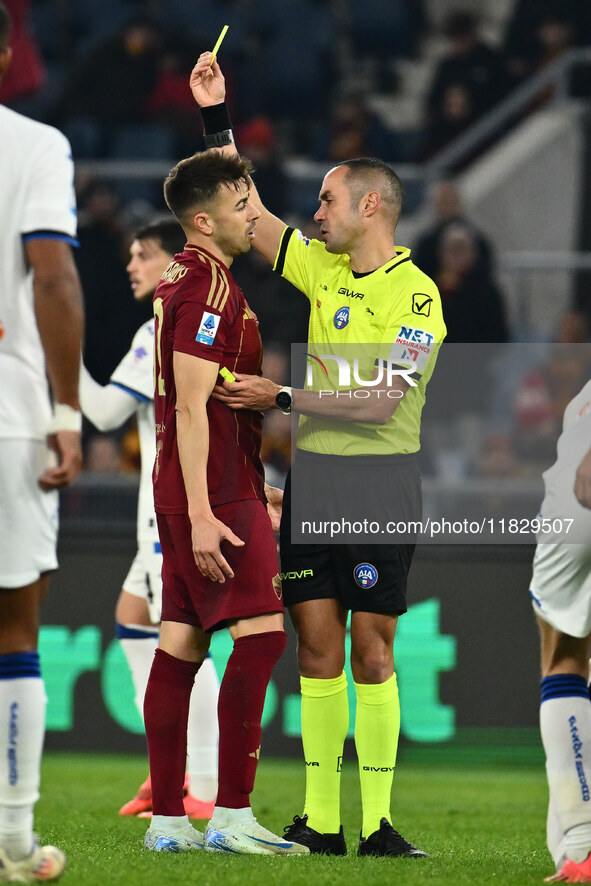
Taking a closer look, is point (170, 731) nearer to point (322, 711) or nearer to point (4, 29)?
point (322, 711)

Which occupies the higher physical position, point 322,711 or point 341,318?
point 341,318

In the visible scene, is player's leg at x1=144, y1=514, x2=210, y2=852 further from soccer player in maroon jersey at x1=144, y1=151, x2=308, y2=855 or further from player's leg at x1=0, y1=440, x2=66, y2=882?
player's leg at x1=0, y1=440, x2=66, y2=882

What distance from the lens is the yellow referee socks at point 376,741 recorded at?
4559 mm

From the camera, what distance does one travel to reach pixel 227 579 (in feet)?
13.9

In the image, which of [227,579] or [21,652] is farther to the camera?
[227,579]

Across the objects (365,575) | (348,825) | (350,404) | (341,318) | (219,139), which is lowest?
(348,825)

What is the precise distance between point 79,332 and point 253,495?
39.1 inches

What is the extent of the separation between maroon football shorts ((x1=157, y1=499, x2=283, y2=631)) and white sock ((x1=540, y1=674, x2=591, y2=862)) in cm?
91

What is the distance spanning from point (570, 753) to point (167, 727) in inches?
49.8

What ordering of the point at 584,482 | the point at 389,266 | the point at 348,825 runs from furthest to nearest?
the point at 348,825 → the point at 389,266 → the point at 584,482

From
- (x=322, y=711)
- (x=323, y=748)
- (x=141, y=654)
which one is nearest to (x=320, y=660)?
(x=322, y=711)

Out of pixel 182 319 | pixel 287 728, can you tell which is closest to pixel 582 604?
pixel 182 319

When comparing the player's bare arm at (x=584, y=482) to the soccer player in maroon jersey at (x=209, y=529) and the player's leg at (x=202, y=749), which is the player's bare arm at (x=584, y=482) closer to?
the soccer player in maroon jersey at (x=209, y=529)

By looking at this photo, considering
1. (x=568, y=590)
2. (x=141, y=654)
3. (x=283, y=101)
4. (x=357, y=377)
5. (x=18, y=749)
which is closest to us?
(x=18, y=749)
